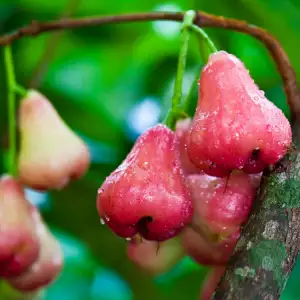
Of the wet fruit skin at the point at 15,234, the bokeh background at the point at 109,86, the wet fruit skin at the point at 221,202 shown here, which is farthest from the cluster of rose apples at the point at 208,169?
the bokeh background at the point at 109,86

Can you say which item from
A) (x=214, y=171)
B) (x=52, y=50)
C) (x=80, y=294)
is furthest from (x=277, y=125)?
(x=80, y=294)

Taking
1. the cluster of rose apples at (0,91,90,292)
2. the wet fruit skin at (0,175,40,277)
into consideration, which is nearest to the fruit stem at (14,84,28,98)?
the cluster of rose apples at (0,91,90,292)

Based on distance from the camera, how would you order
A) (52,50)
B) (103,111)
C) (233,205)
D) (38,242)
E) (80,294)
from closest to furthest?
(233,205) < (38,242) < (52,50) < (103,111) < (80,294)

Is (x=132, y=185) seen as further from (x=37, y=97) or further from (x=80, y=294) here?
(x=80, y=294)

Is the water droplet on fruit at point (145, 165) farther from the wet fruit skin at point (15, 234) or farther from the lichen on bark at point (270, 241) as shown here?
the wet fruit skin at point (15, 234)

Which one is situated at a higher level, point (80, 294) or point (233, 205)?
point (233, 205)

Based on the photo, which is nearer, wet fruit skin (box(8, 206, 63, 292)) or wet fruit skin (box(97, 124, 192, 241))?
wet fruit skin (box(97, 124, 192, 241))

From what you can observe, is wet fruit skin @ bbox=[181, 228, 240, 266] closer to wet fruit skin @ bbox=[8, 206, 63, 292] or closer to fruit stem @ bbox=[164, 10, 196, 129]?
fruit stem @ bbox=[164, 10, 196, 129]

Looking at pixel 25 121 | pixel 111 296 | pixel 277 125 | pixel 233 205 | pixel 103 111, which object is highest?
pixel 277 125

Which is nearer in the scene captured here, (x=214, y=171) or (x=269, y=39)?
(x=214, y=171)
